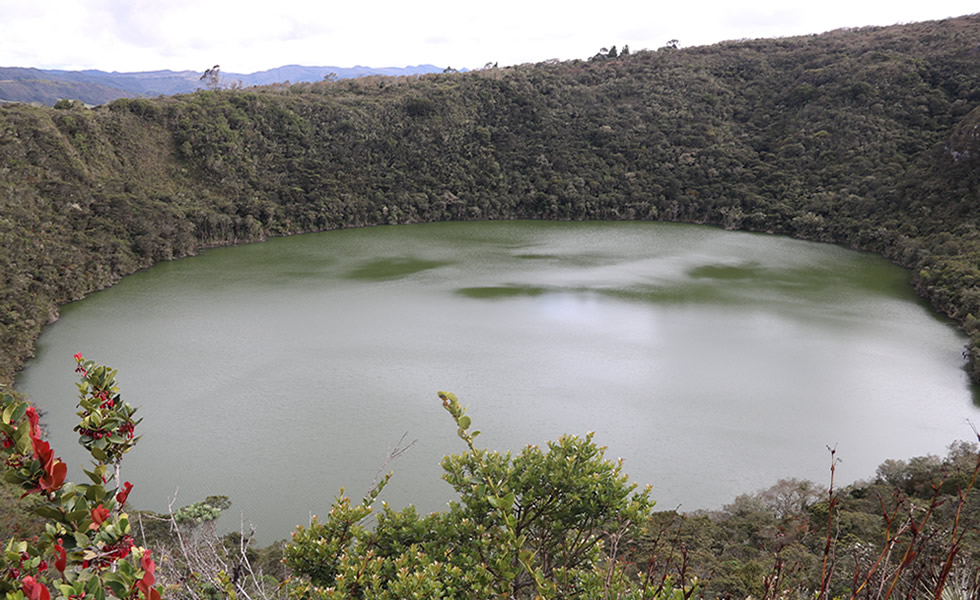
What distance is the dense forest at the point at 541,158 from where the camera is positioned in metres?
21.2

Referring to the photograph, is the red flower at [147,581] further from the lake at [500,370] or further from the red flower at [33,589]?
the lake at [500,370]

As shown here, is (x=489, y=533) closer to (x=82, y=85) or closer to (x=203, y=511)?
(x=203, y=511)

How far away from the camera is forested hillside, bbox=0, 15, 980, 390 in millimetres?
22016

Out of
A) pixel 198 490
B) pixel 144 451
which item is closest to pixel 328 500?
pixel 198 490

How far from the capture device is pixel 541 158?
113 ft

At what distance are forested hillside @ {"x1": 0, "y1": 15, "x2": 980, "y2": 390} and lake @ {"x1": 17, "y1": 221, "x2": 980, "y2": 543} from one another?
2492 millimetres

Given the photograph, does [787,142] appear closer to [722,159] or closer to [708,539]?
[722,159]

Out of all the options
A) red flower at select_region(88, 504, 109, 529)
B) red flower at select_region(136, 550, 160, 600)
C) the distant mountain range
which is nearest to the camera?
red flower at select_region(136, 550, 160, 600)

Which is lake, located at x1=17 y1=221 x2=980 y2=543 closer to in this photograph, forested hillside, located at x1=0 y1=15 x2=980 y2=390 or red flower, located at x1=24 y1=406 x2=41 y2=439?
forested hillside, located at x1=0 y1=15 x2=980 y2=390

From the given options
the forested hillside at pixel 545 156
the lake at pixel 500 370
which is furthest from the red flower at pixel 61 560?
the forested hillside at pixel 545 156

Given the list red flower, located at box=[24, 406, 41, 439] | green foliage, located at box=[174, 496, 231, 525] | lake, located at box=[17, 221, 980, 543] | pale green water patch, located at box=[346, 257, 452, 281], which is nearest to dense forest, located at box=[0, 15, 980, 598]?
lake, located at box=[17, 221, 980, 543]

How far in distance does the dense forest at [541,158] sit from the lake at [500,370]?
174 centimetres

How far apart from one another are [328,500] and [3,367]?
9.38m

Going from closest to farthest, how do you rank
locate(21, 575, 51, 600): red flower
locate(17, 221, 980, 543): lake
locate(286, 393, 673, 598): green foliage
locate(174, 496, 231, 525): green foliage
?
locate(21, 575, 51, 600): red flower < locate(286, 393, 673, 598): green foliage < locate(174, 496, 231, 525): green foliage < locate(17, 221, 980, 543): lake
